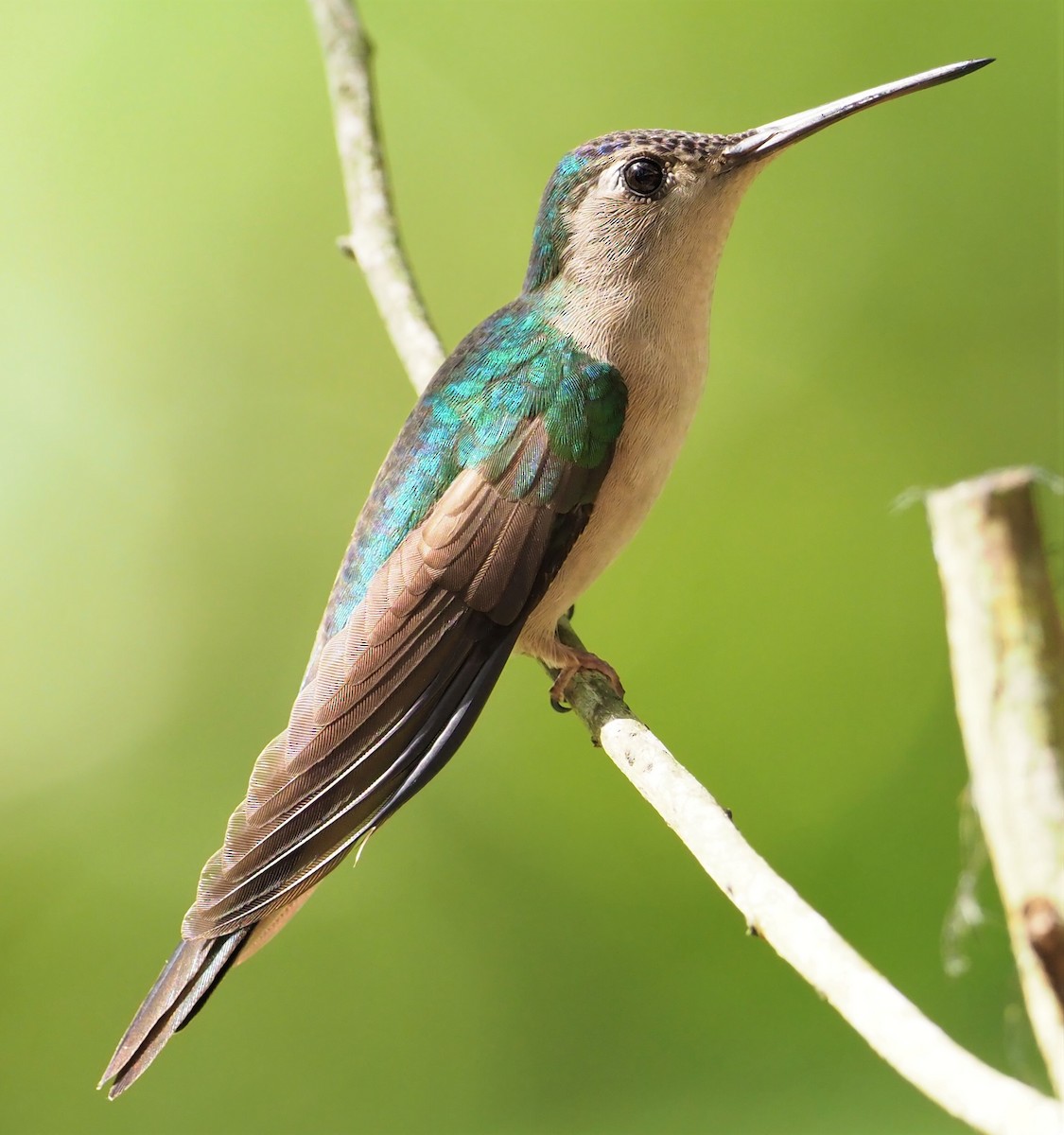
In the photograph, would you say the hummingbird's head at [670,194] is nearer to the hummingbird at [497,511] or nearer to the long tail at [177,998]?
the hummingbird at [497,511]

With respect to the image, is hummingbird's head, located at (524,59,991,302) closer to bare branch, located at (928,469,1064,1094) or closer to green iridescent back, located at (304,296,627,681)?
green iridescent back, located at (304,296,627,681)

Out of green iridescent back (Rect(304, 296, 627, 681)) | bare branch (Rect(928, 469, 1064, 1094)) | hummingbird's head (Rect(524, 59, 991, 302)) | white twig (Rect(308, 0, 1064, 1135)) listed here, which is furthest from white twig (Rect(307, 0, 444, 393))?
bare branch (Rect(928, 469, 1064, 1094))

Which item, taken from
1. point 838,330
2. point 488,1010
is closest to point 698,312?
point 838,330

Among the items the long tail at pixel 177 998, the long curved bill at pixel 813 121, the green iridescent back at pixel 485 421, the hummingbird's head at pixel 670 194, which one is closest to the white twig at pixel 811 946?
the green iridescent back at pixel 485 421

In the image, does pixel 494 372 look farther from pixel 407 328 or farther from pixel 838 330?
pixel 838 330

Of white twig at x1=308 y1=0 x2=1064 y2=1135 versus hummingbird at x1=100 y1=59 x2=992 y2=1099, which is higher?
hummingbird at x1=100 y1=59 x2=992 y2=1099

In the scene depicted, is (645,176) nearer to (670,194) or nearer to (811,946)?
(670,194)
